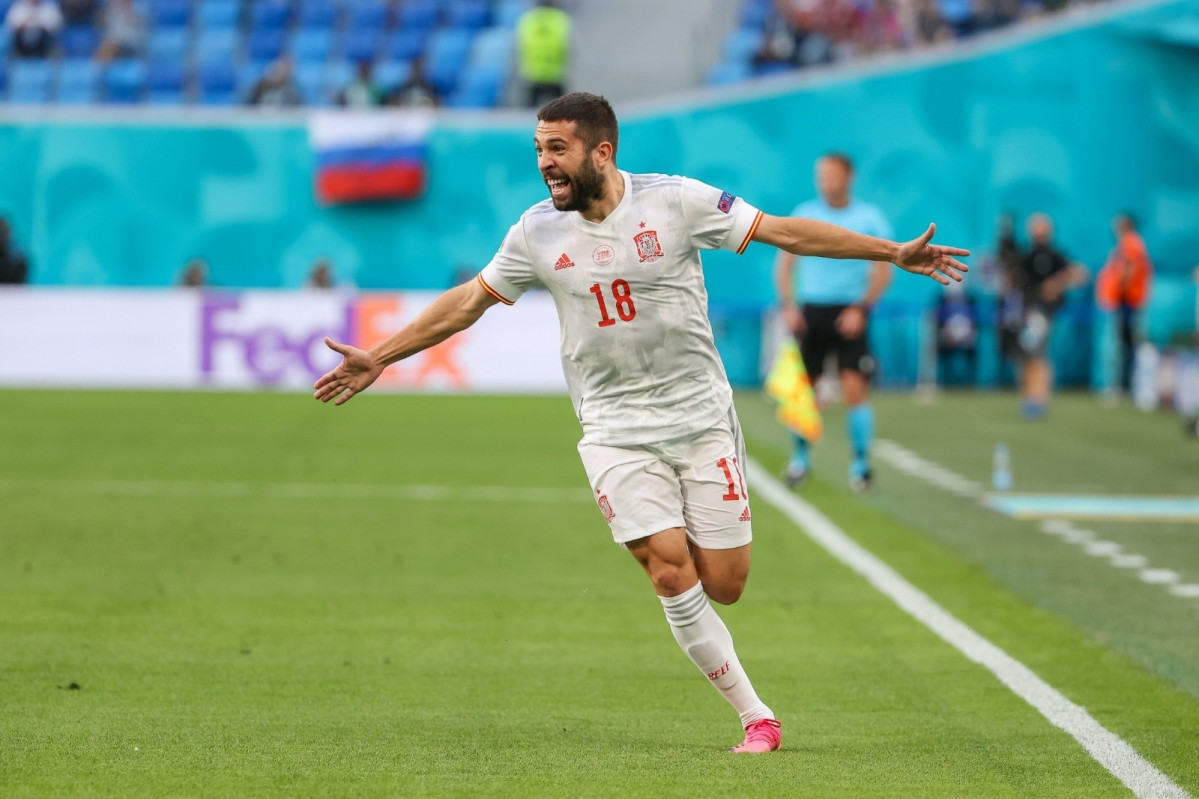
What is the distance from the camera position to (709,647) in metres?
5.92

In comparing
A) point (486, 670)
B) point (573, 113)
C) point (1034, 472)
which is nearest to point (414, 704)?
point (486, 670)

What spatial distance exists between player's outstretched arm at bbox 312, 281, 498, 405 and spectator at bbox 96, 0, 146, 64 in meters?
25.8

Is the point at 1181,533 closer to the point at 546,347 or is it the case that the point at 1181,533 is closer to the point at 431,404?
the point at 431,404

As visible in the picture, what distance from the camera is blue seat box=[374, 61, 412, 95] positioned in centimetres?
3013

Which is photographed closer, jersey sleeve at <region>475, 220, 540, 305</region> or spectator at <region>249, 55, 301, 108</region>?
jersey sleeve at <region>475, 220, 540, 305</region>

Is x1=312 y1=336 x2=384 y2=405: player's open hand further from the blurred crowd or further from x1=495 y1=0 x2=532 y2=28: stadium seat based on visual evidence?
x1=495 y1=0 x2=532 y2=28: stadium seat

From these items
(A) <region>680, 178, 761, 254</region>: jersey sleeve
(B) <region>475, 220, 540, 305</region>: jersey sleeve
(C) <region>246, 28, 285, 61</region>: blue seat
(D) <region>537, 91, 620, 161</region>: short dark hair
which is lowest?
(B) <region>475, 220, 540, 305</region>: jersey sleeve

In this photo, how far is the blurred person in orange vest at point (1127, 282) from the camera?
78.0 ft

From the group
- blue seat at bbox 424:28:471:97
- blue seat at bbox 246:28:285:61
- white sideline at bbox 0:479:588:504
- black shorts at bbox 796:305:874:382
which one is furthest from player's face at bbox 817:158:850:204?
blue seat at bbox 246:28:285:61

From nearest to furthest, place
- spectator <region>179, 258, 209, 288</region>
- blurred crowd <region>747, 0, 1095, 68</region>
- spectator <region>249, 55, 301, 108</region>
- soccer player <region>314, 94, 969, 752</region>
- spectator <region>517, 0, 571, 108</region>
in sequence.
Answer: soccer player <region>314, 94, 969, 752</region> < spectator <region>179, 258, 209, 288</region> < blurred crowd <region>747, 0, 1095, 68</region> < spectator <region>517, 0, 571, 108</region> < spectator <region>249, 55, 301, 108</region>

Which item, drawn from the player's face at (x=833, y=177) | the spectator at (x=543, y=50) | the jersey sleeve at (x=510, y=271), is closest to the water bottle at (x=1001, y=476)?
the player's face at (x=833, y=177)

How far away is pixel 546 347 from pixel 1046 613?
16.2 metres

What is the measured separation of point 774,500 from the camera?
13023mm

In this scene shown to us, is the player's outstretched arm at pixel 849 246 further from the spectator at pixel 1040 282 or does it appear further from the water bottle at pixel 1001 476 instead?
the spectator at pixel 1040 282
